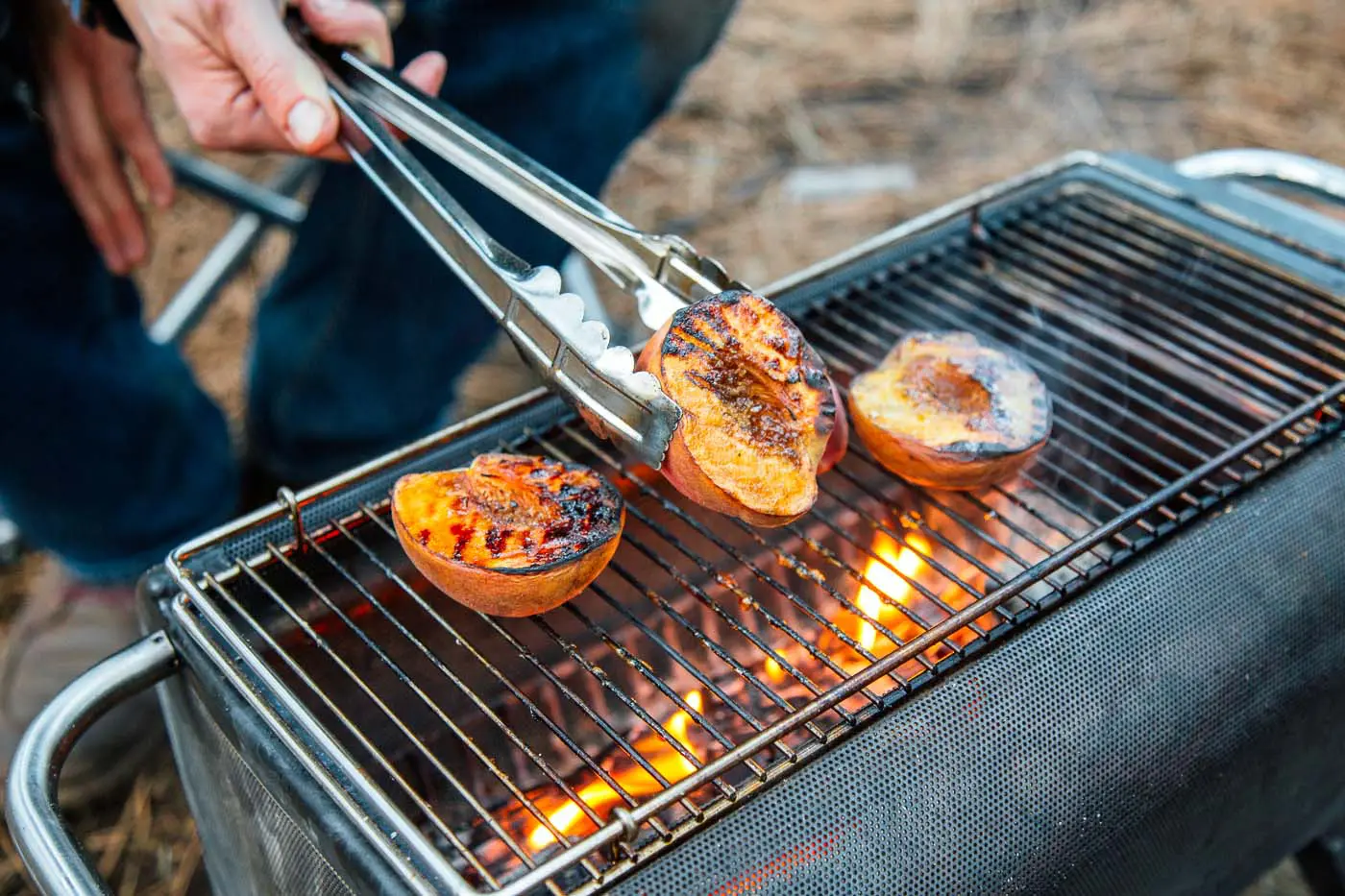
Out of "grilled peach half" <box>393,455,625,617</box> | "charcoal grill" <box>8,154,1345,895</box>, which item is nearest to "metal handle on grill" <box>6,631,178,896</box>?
"charcoal grill" <box>8,154,1345,895</box>

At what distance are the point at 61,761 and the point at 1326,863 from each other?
174 centimetres

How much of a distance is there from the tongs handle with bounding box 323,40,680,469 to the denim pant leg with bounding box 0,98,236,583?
0.96m

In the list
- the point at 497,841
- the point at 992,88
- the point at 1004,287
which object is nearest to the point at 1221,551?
the point at 1004,287

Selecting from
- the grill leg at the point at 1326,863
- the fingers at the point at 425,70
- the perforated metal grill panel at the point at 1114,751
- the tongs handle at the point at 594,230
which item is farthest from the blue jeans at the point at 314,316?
the grill leg at the point at 1326,863

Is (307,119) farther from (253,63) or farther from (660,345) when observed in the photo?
(660,345)

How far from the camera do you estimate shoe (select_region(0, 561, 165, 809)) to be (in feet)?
7.29

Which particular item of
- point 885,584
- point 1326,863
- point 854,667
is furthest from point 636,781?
point 1326,863

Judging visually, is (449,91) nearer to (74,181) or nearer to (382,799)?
(74,181)

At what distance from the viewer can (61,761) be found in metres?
1.20

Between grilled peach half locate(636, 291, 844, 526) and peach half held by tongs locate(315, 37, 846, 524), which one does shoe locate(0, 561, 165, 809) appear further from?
grilled peach half locate(636, 291, 844, 526)

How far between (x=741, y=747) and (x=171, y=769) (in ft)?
5.13

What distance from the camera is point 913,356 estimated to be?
1578 mm

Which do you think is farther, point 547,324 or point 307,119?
point 307,119

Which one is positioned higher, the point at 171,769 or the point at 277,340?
the point at 277,340
